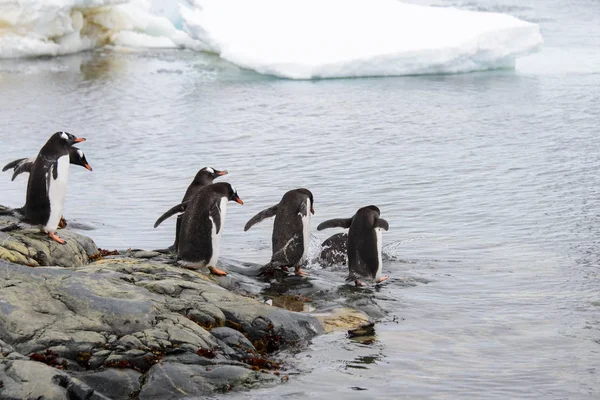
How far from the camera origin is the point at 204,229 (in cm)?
830

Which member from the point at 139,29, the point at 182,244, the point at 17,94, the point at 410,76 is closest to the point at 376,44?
the point at 410,76

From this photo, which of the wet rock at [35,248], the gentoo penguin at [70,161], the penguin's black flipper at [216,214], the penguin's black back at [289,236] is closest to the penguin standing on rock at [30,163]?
the gentoo penguin at [70,161]

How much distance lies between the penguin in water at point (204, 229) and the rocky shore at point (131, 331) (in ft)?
1.73

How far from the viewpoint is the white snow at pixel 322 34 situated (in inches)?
872

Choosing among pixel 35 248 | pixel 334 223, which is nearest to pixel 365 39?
pixel 334 223

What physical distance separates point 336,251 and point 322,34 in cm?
1389

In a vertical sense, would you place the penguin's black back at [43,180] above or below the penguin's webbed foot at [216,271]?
above

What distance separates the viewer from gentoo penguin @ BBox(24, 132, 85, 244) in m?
8.10

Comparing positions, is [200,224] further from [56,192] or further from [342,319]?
[342,319]

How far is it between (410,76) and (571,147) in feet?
25.0

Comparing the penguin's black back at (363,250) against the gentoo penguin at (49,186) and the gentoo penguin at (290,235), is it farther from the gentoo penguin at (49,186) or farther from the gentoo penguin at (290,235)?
the gentoo penguin at (49,186)

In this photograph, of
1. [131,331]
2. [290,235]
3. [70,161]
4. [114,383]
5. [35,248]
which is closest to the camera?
[114,383]

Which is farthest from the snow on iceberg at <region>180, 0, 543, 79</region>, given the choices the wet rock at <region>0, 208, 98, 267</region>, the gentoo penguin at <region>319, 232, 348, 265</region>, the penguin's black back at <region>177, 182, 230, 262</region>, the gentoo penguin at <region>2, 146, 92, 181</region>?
the wet rock at <region>0, 208, 98, 267</region>

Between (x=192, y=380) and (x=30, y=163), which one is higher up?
(x=30, y=163)
